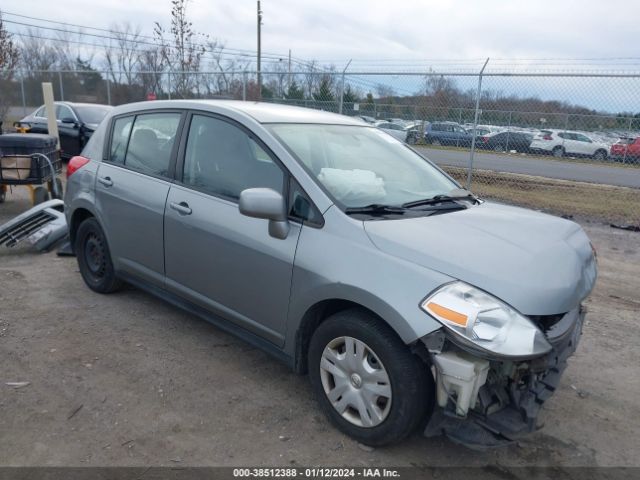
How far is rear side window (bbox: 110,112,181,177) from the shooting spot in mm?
4039

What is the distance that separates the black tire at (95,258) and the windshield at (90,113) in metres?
9.63

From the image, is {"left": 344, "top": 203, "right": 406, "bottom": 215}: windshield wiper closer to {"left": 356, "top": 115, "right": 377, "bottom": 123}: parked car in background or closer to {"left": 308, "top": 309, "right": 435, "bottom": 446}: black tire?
{"left": 308, "top": 309, "right": 435, "bottom": 446}: black tire

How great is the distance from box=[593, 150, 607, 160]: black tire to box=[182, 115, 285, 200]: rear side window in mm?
9252

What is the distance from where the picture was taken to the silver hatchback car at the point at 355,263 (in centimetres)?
250

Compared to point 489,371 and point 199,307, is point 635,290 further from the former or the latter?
point 199,307

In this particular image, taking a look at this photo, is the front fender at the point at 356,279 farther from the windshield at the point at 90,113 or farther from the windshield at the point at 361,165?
the windshield at the point at 90,113

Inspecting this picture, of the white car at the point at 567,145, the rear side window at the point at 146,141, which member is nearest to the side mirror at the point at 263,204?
the rear side window at the point at 146,141

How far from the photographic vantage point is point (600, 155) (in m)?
10.6

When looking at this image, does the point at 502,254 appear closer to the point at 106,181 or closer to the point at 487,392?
the point at 487,392

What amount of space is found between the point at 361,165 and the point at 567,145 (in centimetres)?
930

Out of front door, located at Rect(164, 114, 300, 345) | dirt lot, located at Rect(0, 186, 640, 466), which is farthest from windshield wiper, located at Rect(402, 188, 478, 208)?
dirt lot, located at Rect(0, 186, 640, 466)

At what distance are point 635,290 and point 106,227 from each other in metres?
5.27

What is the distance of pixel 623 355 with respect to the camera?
411cm

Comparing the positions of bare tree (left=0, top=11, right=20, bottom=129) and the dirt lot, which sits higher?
bare tree (left=0, top=11, right=20, bottom=129)
